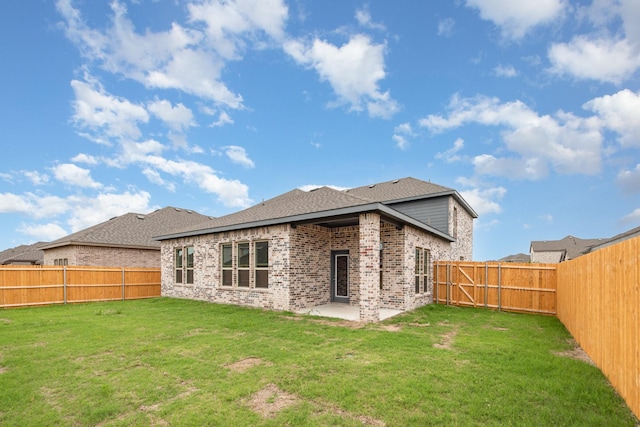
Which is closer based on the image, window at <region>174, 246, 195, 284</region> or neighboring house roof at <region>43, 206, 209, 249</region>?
window at <region>174, 246, 195, 284</region>

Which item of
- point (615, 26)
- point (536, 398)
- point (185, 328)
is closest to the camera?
point (536, 398)

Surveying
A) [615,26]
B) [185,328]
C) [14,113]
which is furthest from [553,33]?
[14,113]

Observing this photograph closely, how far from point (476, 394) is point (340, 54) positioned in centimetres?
1193

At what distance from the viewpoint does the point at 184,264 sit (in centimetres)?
1542

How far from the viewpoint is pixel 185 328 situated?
28.1ft

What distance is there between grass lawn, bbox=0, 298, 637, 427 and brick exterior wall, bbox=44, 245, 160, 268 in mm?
10734

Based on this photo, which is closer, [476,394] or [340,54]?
[476,394]

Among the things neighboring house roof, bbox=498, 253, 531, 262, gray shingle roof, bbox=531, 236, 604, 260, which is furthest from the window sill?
neighboring house roof, bbox=498, 253, 531, 262

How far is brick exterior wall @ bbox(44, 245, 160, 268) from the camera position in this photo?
18109mm

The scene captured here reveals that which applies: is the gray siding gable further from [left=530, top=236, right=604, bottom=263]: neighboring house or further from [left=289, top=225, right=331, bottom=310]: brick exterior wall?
[left=530, top=236, right=604, bottom=263]: neighboring house

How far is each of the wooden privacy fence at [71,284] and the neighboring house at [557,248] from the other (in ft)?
145

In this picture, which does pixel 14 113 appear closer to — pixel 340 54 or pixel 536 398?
pixel 340 54

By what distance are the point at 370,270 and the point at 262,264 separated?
4532 millimetres

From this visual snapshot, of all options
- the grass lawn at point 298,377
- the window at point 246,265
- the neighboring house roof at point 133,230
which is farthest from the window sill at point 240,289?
the neighboring house roof at point 133,230
